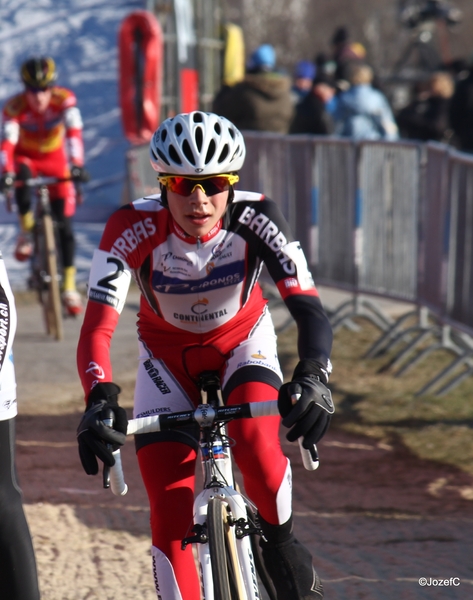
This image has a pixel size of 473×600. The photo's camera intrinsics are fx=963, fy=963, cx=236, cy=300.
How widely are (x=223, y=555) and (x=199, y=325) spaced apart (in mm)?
1072

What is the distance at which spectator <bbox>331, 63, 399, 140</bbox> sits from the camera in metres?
11.0

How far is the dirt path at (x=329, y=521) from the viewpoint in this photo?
4.54 m

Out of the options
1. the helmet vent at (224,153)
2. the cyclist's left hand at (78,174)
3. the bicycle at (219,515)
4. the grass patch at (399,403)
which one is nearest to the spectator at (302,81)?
the cyclist's left hand at (78,174)

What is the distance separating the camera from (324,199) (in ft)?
30.0

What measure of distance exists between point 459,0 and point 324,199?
153 feet

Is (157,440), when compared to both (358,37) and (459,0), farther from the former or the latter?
(459,0)

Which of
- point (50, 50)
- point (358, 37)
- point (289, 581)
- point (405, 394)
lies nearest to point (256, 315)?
point (289, 581)

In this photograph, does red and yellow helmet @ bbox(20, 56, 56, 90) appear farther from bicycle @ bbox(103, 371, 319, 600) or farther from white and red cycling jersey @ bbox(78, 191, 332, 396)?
bicycle @ bbox(103, 371, 319, 600)

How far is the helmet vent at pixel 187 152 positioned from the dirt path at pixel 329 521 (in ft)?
6.68

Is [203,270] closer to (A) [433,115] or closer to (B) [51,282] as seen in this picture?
(B) [51,282]

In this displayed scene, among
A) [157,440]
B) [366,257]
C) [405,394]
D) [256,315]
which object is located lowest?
[405,394]

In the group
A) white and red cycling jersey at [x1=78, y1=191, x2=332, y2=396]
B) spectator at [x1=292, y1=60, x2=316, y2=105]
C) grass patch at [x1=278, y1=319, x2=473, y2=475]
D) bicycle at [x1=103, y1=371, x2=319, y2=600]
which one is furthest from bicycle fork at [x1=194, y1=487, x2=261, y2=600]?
spectator at [x1=292, y1=60, x2=316, y2=105]

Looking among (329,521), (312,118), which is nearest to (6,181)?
(312,118)

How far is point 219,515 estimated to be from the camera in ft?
10.4
